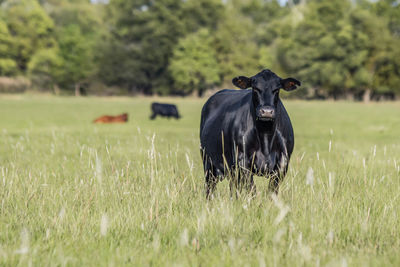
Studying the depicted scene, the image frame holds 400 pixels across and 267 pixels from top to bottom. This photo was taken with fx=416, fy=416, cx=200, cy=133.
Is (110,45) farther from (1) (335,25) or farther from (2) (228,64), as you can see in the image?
(1) (335,25)

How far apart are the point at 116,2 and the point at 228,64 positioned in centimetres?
2606

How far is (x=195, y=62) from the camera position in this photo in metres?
75.4

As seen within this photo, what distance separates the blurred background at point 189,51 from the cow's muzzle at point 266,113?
65.5 m

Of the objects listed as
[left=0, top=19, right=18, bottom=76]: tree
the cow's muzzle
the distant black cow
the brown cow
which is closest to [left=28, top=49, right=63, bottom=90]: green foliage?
[left=0, top=19, right=18, bottom=76]: tree

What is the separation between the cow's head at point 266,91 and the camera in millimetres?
A: 5012

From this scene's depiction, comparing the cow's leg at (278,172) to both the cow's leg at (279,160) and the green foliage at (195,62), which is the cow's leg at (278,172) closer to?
the cow's leg at (279,160)

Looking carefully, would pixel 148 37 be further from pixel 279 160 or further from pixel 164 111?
pixel 279 160

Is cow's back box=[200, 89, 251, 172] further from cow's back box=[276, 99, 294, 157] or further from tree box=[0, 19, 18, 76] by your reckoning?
tree box=[0, 19, 18, 76]

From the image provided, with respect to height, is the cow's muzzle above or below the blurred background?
below

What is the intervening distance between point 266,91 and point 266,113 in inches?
17.8

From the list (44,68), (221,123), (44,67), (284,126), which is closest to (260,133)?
(284,126)

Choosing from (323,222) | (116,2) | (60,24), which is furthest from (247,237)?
(60,24)

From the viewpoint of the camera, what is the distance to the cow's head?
501 cm

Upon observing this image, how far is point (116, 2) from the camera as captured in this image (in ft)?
273
